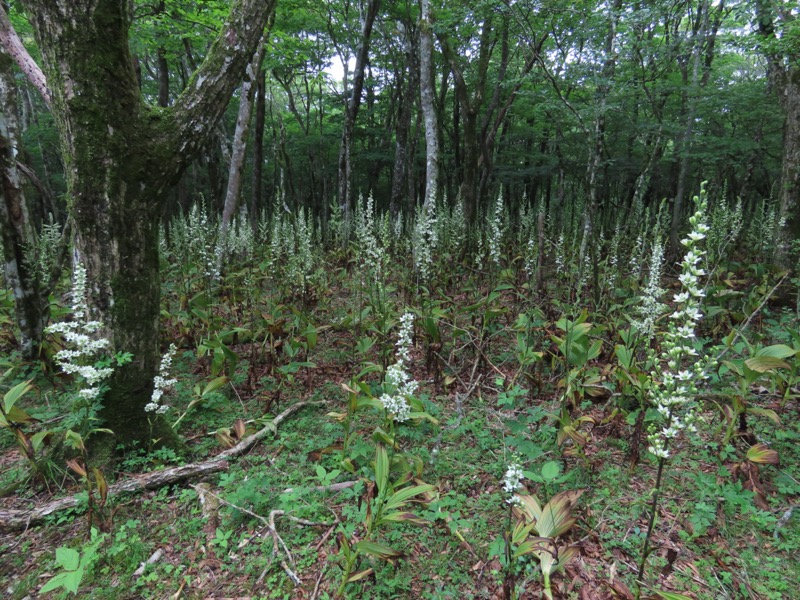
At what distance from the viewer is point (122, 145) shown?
2.55 m

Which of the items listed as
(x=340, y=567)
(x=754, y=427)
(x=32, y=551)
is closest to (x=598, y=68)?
(x=754, y=427)

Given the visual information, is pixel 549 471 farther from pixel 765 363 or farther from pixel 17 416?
pixel 17 416

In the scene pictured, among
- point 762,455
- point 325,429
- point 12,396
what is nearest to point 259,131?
point 12,396

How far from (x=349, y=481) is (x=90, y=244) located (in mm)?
2251

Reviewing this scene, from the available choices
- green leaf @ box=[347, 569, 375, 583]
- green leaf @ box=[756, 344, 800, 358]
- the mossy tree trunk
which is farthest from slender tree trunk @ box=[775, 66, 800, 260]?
the mossy tree trunk

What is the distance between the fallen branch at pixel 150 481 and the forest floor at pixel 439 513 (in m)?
0.05

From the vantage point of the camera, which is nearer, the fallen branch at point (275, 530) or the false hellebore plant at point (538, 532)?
the false hellebore plant at point (538, 532)

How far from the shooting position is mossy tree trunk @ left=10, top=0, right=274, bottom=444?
242 centimetres

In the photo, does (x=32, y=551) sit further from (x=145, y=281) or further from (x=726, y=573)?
(x=726, y=573)

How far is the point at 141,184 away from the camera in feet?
8.64

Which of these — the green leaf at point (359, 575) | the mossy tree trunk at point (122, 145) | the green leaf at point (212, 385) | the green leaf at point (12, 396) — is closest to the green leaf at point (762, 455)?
the green leaf at point (359, 575)

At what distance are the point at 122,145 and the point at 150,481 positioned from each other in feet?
6.98

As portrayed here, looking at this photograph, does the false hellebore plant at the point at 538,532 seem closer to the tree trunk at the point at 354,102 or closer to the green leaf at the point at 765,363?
the green leaf at the point at 765,363

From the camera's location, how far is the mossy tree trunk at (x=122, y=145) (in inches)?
95.4
